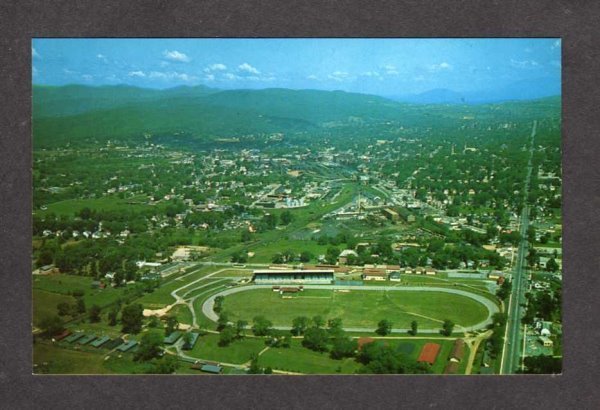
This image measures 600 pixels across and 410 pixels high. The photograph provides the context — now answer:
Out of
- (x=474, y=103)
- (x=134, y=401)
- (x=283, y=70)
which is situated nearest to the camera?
(x=134, y=401)

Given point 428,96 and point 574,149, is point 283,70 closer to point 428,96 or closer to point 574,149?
point 428,96

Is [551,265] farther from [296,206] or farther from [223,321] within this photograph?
[223,321]

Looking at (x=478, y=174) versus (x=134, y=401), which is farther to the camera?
(x=478, y=174)

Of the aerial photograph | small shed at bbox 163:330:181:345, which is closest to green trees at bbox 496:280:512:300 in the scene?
the aerial photograph

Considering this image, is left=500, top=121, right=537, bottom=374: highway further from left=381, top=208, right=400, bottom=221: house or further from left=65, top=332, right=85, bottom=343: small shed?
left=65, top=332, right=85, bottom=343: small shed

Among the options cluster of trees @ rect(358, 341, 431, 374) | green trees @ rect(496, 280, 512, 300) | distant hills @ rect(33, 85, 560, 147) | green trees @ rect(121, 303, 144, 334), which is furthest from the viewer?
distant hills @ rect(33, 85, 560, 147)

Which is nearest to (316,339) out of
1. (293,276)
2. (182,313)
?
(293,276)
